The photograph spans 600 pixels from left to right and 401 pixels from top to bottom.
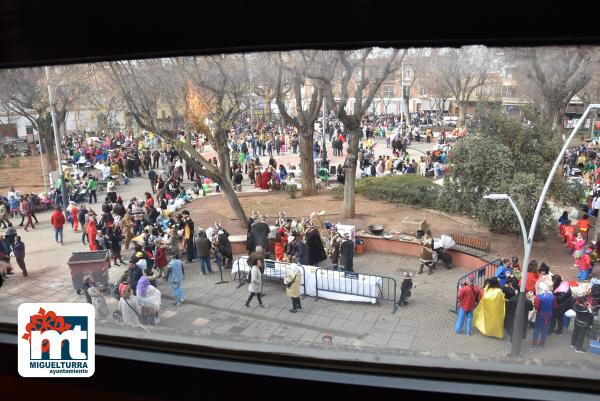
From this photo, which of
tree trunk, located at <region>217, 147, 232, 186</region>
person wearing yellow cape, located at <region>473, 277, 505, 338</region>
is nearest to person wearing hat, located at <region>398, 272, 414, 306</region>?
person wearing yellow cape, located at <region>473, 277, 505, 338</region>

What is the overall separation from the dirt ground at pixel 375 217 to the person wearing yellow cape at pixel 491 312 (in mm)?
2897

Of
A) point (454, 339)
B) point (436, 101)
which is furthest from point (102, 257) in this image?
point (436, 101)

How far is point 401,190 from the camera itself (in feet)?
42.1

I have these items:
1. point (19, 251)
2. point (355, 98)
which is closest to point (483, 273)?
point (355, 98)

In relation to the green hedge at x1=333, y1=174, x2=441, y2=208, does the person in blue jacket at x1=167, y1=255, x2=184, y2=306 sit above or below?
below

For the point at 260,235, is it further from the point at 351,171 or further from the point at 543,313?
the point at 543,313

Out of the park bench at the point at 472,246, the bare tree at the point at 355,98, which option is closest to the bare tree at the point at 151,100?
the bare tree at the point at 355,98

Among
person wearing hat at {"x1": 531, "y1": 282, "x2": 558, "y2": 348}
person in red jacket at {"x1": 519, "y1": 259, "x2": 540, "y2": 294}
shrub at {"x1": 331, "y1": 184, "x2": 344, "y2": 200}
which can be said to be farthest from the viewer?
shrub at {"x1": 331, "y1": 184, "x2": 344, "y2": 200}

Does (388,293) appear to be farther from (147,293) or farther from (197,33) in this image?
(197,33)

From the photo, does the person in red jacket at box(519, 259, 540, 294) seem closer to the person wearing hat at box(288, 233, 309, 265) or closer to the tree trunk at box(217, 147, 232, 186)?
the person wearing hat at box(288, 233, 309, 265)

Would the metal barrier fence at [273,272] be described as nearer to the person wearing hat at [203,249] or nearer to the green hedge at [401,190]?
the person wearing hat at [203,249]

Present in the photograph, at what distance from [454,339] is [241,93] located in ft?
27.4

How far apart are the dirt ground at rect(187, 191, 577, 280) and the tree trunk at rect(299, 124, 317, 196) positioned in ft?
0.89

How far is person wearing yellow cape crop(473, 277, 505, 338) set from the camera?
605cm
